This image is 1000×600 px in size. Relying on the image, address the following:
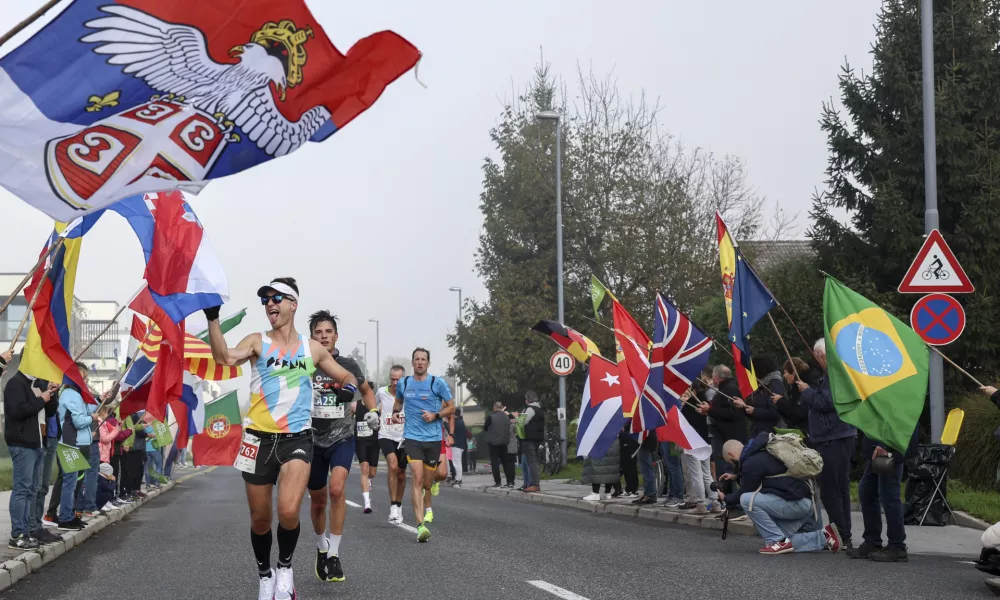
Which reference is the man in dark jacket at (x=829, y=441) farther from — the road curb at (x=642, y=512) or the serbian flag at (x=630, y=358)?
the serbian flag at (x=630, y=358)

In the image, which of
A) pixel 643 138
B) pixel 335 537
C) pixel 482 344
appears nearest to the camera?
pixel 335 537

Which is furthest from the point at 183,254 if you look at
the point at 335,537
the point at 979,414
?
the point at 979,414

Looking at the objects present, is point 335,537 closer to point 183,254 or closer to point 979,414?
point 183,254

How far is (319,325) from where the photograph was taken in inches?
411

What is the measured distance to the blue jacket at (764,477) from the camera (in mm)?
11883

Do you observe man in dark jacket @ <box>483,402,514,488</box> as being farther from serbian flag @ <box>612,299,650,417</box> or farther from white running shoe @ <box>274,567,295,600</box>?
white running shoe @ <box>274,567,295,600</box>

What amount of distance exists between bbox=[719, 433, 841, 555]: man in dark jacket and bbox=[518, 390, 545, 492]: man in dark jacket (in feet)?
38.3

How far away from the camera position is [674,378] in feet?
53.2

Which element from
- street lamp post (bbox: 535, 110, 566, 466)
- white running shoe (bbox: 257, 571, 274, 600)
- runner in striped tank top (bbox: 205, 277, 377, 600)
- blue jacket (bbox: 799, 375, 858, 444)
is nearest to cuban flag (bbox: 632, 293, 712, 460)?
blue jacket (bbox: 799, 375, 858, 444)

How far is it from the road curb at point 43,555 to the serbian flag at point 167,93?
406cm

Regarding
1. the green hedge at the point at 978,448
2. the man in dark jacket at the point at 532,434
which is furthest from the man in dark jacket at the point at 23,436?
the man in dark jacket at the point at 532,434

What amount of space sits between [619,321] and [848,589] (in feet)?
31.0

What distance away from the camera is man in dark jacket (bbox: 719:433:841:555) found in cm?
1178

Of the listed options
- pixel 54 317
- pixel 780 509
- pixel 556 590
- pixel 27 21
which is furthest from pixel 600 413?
pixel 27 21
